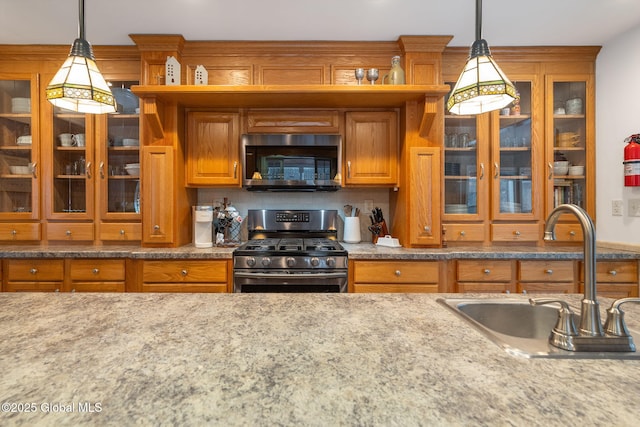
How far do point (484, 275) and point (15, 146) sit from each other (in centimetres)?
377

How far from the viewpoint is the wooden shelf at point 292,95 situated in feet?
7.53

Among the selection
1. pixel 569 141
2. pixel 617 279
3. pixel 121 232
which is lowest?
pixel 617 279

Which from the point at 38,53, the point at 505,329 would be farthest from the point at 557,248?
the point at 38,53

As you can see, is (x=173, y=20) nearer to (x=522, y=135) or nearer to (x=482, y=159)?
(x=482, y=159)

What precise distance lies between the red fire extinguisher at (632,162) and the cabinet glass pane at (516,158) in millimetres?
590

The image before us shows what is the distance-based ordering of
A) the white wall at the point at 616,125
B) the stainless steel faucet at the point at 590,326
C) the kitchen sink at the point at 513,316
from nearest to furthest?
the stainless steel faucet at the point at 590,326, the kitchen sink at the point at 513,316, the white wall at the point at 616,125

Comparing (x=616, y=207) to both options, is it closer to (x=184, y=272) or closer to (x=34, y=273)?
(x=184, y=272)

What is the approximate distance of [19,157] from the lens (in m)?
2.63

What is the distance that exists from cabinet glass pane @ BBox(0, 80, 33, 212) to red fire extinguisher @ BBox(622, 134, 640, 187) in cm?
452

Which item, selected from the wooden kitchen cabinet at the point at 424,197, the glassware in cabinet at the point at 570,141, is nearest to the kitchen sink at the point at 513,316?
the wooden kitchen cabinet at the point at 424,197

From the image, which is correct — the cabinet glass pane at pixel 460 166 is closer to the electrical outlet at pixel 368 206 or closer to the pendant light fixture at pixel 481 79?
the electrical outlet at pixel 368 206

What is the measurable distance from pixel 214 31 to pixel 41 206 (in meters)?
1.95

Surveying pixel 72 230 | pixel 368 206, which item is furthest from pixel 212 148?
pixel 368 206

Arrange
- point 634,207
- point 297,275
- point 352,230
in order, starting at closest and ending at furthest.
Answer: point 297,275, point 634,207, point 352,230
